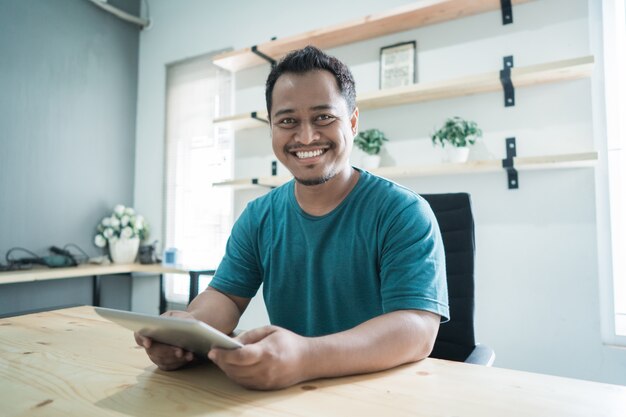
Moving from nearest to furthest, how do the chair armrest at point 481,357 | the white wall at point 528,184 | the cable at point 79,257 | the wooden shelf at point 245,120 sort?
the chair armrest at point 481,357 < the white wall at point 528,184 < the wooden shelf at point 245,120 < the cable at point 79,257

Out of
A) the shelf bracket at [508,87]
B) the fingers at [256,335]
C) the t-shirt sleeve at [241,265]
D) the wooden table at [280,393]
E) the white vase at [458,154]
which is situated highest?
the shelf bracket at [508,87]

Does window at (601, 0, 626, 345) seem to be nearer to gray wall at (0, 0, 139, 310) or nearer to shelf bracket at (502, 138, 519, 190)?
shelf bracket at (502, 138, 519, 190)

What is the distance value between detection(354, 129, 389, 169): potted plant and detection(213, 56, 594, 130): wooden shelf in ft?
0.57

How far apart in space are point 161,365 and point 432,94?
6.14ft

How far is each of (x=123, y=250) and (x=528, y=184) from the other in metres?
2.70

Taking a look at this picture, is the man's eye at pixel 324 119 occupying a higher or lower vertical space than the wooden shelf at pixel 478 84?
lower

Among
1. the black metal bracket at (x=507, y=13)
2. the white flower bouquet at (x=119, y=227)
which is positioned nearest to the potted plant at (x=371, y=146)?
the black metal bracket at (x=507, y=13)

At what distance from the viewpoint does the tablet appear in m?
0.56

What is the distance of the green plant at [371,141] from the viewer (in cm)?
229

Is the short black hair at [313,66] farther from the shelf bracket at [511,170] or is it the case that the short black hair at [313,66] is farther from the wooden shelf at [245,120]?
the wooden shelf at [245,120]

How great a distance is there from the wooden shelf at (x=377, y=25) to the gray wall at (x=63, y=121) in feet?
3.66

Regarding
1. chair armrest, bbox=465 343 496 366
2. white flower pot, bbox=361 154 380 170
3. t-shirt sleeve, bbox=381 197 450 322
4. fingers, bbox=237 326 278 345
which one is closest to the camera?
fingers, bbox=237 326 278 345

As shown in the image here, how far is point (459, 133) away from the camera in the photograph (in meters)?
2.01

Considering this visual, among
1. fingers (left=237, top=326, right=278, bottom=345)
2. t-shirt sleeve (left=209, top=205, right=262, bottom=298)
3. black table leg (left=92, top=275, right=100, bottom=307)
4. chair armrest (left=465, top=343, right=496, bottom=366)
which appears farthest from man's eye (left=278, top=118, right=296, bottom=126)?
black table leg (left=92, top=275, right=100, bottom=307)
